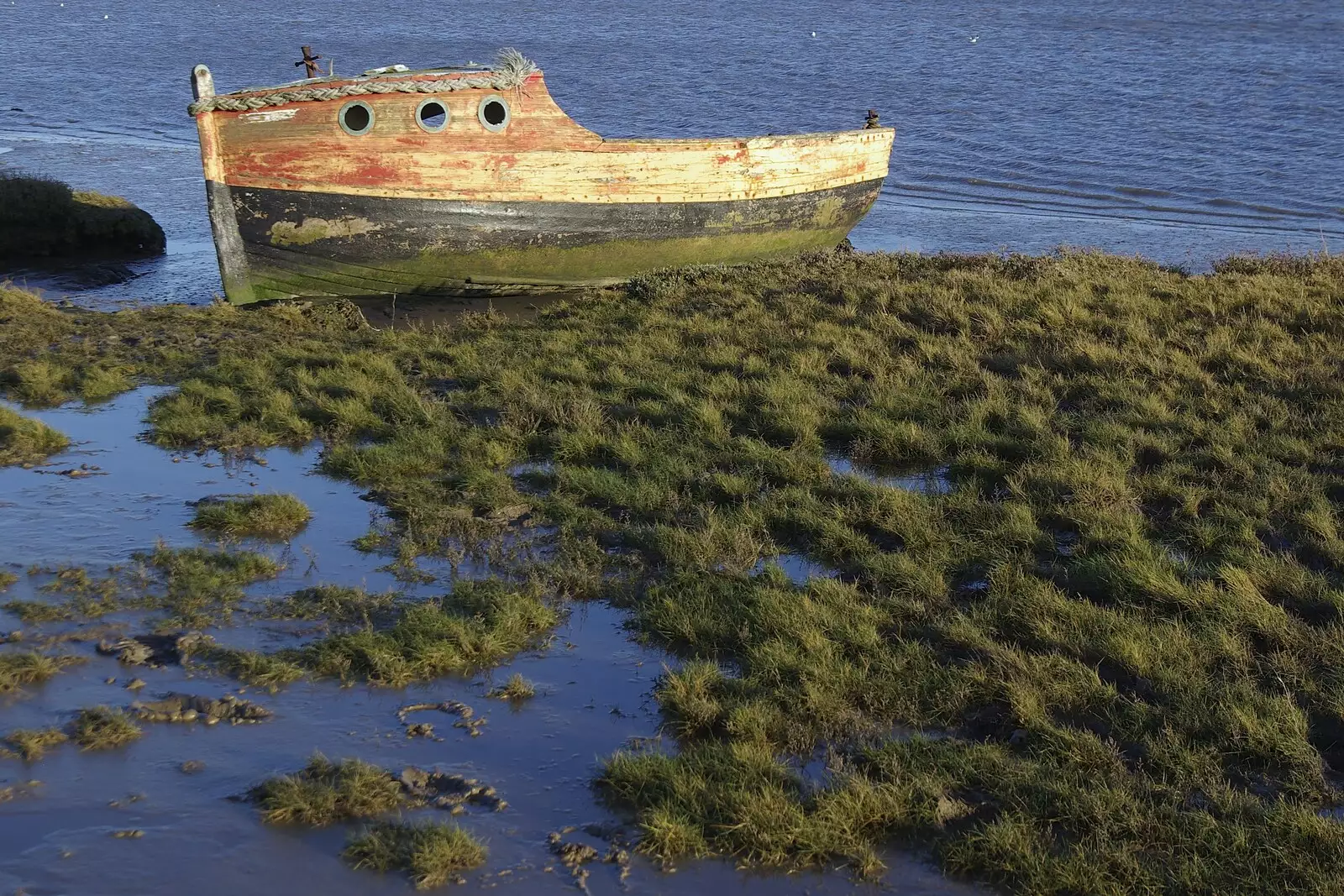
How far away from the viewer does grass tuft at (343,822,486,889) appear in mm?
4305

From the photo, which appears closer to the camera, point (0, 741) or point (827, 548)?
point (0, 741)

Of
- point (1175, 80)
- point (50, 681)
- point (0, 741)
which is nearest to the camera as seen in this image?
point (0, 741)

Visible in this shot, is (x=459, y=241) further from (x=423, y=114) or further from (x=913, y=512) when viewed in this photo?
(x=913, y=512)

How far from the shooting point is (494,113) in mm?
12617

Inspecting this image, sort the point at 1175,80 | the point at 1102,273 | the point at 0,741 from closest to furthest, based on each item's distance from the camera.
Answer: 1. the point at 0,741
2. the point at 1102,273
3. the point at 1175,80

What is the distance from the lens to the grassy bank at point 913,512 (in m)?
4.73

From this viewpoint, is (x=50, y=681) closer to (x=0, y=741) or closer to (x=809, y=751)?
(x=0, y=741)

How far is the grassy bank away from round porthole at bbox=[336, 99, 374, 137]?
1.82 m

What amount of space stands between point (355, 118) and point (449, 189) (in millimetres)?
1115

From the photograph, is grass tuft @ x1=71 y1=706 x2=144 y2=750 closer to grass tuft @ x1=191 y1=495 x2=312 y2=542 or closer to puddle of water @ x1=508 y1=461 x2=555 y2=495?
grass tuft @ x1=191 y1=495 x2=312 y2=542

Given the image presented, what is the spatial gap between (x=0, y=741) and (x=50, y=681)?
0.47 metres

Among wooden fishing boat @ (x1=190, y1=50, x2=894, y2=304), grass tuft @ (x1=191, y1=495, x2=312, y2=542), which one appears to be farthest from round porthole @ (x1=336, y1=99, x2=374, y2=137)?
grass tuft @ (x1=191, y1=495, x2=312, y2=542)

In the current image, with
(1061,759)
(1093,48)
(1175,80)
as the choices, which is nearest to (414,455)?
(1061,759)

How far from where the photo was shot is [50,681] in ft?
17.8
